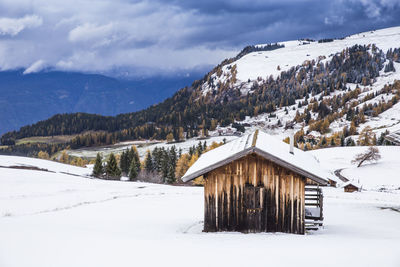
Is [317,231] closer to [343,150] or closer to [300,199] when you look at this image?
[300,199]

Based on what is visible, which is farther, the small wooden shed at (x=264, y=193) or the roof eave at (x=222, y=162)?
the small wooden shed at (x=264, y=193)

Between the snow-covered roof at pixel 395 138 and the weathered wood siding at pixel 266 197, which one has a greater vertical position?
the snow-covered roof at pixel 395 138

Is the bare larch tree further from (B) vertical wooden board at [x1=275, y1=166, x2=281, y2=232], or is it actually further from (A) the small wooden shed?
(B) vertical wooden board at [x1=275, y1=166, x2=281, y2=232]

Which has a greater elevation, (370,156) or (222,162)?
(222,162)

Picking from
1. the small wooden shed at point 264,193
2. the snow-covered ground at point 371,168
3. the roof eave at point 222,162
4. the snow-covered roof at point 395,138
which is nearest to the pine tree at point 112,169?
the snow-covered ground at point 371,168

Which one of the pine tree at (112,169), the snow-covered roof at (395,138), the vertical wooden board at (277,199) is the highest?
the snow-covered roof at (395,138)

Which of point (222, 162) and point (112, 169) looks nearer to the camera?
point (222, 162)

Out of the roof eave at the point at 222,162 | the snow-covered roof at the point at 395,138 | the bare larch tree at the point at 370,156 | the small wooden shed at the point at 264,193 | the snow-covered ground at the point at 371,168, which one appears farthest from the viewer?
the bare larch tree at the point at 370,156

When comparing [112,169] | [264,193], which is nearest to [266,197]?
[264,193]

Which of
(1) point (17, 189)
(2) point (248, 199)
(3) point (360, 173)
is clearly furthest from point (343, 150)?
(2) point (248, 199)

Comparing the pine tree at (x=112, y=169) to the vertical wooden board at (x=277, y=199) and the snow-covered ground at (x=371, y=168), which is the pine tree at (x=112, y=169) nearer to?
the snow-covered ground at (x=371, y=168)

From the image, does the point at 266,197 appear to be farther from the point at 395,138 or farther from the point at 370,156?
the point at 370,156

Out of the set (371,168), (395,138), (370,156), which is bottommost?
(371,168)

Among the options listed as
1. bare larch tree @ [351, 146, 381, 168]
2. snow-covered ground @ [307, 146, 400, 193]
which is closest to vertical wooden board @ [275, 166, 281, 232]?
snow-covered ground @ [307, 146, 400, 193]
